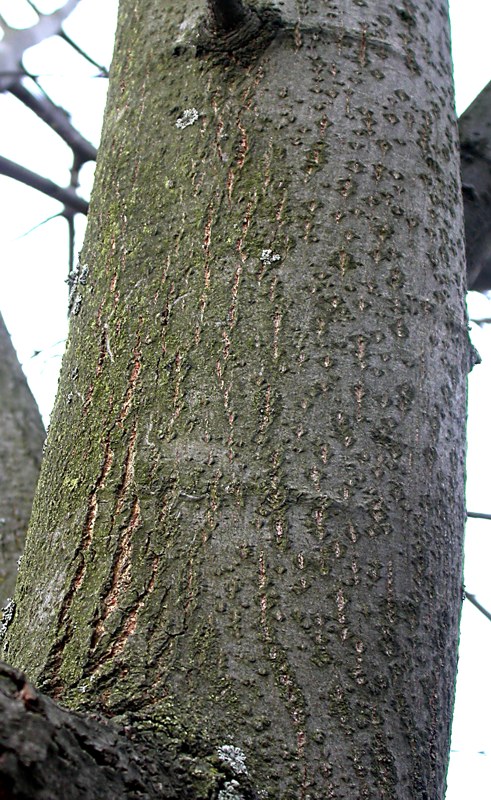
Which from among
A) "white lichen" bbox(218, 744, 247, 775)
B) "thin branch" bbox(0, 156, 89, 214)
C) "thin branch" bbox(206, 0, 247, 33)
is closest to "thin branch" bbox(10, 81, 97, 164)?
"thin branch" bbox(0, 156, 89, 214)

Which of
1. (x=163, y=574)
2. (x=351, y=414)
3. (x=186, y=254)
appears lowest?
(x=163, y=574)

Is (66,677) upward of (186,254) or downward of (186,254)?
downward

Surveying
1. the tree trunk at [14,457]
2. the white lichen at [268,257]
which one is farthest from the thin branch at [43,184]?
the white lichen at [268,257]

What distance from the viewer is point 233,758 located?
23.8 inches

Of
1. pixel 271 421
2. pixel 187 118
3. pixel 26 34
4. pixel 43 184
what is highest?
A: pixel 26 34

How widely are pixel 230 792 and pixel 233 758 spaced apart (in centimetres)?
2

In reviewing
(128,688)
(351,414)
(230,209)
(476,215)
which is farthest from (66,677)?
(476,215)

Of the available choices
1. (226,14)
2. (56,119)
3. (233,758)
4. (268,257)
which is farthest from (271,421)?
(56,119)

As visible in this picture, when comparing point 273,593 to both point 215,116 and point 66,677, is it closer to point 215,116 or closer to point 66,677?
point 66,677

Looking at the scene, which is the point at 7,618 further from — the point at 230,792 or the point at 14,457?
the point at 14,457

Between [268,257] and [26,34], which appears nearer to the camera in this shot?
[268,257]

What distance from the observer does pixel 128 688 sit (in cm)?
63

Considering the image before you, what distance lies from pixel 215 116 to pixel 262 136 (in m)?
0.06

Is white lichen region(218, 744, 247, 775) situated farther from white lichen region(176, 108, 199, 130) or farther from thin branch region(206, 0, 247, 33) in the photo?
thin branch region(206, 0, 247, 33)
